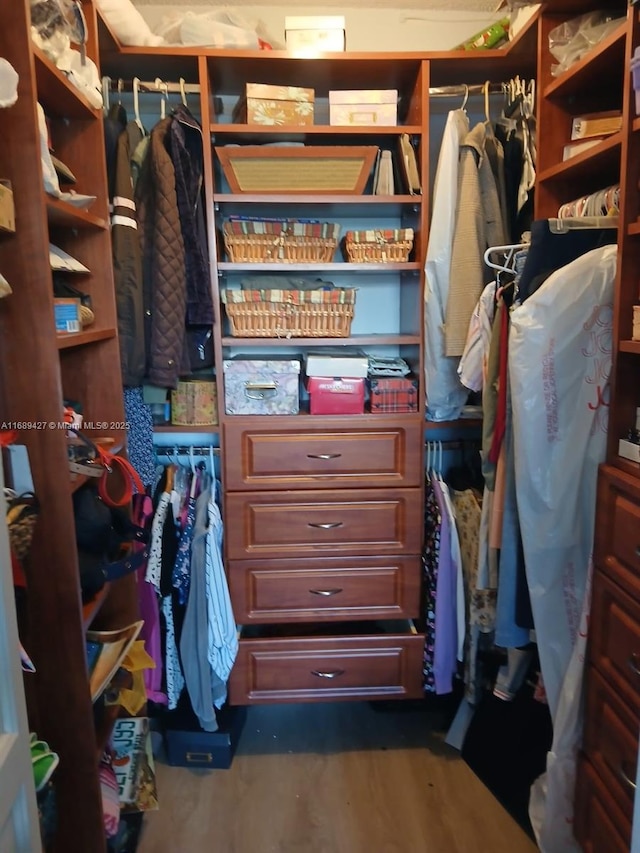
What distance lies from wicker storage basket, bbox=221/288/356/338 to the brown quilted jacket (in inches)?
7.0

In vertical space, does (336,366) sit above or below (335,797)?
above

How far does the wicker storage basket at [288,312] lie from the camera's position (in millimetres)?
1891

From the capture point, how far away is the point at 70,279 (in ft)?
5.24

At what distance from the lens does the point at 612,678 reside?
133 centimetres

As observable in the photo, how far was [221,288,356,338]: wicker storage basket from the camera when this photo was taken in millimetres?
1891

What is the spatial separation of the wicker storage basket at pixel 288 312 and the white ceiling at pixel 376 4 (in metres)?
1.02

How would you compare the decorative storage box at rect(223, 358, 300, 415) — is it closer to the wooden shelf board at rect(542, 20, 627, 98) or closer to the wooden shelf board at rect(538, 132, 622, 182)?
the wooden shelf board at rect(538, 132, 622, 182)

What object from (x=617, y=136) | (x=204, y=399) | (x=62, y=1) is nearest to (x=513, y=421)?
(x=617, y=136)

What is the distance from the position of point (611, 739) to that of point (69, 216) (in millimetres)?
1655

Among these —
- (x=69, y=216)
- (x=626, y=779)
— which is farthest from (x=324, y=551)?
(x=69, y=216)

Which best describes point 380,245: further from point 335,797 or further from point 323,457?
point 335,797

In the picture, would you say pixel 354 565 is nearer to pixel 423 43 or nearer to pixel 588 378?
pixel 588 378

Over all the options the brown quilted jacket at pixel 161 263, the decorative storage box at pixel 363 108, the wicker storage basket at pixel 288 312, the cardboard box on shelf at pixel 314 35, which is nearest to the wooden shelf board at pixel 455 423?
the wicker storage basket at pixel 288 312

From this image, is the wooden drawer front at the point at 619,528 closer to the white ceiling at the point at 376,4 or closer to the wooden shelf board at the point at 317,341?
the wooden shelf board at the point at 317,341
